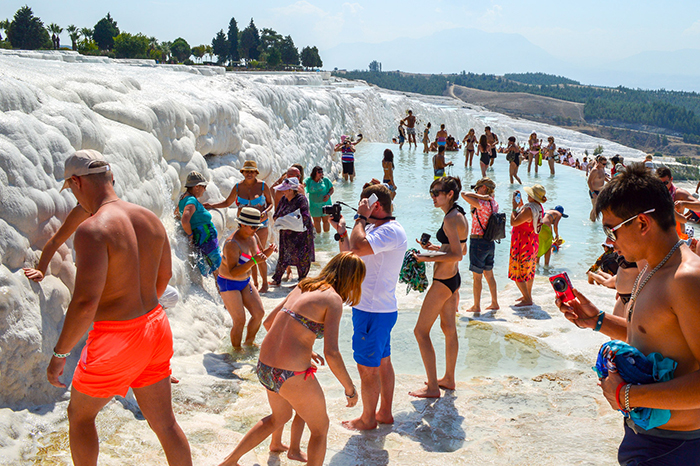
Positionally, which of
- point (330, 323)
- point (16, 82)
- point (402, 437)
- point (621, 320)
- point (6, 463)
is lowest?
point (402, 437)

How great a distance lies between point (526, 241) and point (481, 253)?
746mm

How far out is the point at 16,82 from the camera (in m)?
4.29

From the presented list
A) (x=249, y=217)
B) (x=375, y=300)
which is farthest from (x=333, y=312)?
(x=249, y=217)

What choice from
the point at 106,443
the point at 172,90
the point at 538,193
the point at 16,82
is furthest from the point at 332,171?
the point at 106,443

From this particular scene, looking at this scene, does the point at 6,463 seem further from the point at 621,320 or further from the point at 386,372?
the point at 621,320

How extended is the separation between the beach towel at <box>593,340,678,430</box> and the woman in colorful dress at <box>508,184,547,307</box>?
183 inches

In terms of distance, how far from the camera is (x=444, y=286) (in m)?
4.20

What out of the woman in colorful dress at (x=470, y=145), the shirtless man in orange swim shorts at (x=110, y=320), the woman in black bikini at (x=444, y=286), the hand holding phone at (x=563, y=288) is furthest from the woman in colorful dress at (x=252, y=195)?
the woman in colorful dress at (x=470, y=145)

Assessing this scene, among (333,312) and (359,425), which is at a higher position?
(333,312)

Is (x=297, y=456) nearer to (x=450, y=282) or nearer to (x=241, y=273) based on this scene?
(x=450, y=282)

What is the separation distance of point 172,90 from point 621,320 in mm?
7641

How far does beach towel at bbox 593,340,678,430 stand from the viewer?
1.85 metres

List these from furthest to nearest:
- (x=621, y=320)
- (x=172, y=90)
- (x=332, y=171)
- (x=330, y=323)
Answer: (x=332, y=171) → (x=172, y=90) → (x=330, y=323) → (x=621, y=320)

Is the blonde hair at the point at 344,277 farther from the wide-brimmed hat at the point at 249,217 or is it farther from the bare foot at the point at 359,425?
the wide-brimmed hat at the point at 249,217
